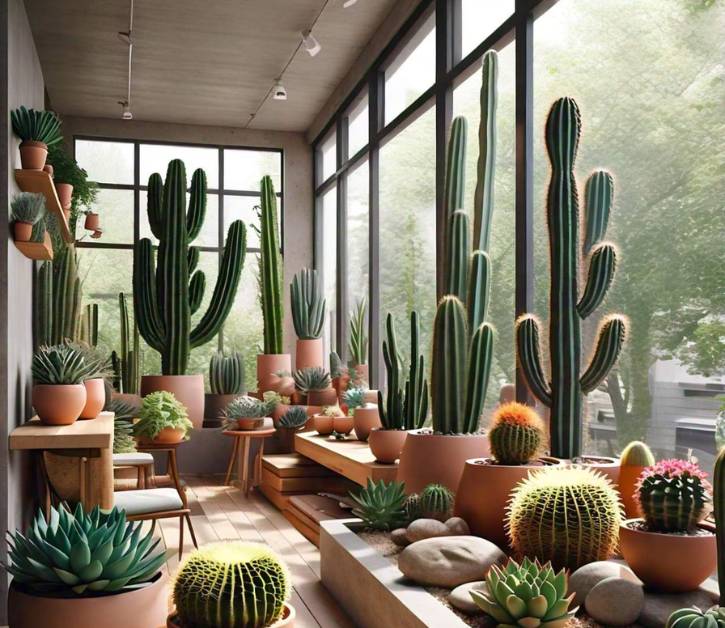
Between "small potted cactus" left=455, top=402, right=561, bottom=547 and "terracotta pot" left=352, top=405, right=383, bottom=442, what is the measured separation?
2.06m

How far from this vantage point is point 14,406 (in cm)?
336

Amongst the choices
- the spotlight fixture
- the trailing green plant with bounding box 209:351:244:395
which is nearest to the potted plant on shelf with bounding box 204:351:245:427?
the trailing green plant with bounding box 209:351:244:395

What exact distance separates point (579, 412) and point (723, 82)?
1582 mm

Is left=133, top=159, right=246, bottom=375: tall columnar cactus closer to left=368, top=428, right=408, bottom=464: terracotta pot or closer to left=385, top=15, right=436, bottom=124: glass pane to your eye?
left=385, top=15, right=436, bottom=124: glass pane

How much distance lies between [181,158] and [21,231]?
5948 millimetres

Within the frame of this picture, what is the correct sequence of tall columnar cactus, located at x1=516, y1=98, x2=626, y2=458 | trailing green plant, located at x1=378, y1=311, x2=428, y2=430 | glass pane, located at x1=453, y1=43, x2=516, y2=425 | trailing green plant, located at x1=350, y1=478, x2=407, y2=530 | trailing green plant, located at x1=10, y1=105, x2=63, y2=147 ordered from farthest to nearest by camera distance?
glass pane, located at x1=453, y1=43, x2=516, y2=425, trailing green plant, located at x1=378, y1=311, x2=428, y2=430, trailing green plant, located at x1=10, y1=105, x2=63, y2=147, trailing green plant, located at x1=350, y1=478, x2=407, y2=530, tall columnar cactus, located at x1=516, y1=98, x2=626, y2=458

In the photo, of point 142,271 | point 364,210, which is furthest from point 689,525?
point 364,210

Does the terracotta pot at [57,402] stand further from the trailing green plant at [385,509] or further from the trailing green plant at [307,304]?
the trailing green plant at [307,304]

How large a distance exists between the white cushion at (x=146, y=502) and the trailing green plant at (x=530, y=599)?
1851mm

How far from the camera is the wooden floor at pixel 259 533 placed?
3.21 meters

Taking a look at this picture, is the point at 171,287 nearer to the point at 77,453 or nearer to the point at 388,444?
the point at 388,444

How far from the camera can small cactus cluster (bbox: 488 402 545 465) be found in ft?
9.99

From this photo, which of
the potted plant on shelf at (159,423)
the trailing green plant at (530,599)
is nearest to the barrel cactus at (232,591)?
the trailing green plant at (530,599)

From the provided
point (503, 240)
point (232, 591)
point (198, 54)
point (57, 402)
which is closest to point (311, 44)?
point (198, 54)
